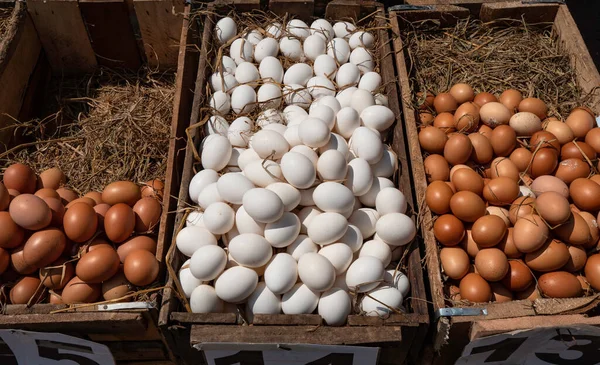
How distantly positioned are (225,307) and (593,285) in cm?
149

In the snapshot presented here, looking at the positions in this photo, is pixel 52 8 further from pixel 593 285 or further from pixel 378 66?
pixel 593 285

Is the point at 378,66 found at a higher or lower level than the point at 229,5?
lower

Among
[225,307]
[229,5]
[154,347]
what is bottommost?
[154,347]

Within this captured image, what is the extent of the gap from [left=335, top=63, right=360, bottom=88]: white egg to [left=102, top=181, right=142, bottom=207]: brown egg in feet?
3.88

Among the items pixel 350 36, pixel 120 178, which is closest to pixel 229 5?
pixel 350 36

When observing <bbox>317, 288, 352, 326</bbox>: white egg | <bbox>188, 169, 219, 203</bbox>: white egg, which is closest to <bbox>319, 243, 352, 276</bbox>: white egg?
<bbox>317, 288, 352, 326</bbox>: white egg

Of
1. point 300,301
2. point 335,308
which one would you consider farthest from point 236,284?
point 335,308

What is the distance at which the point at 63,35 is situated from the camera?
293 cm

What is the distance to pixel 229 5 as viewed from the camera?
2830mm

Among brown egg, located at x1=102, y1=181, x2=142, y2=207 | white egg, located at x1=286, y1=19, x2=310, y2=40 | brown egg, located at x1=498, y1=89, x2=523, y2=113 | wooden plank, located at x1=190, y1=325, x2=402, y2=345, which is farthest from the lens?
white egg, located at x1=286, y1=19, x2=310, y2=40

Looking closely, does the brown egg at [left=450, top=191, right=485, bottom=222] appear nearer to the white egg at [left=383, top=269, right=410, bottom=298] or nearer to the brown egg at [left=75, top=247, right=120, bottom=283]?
the white egg at [left=383, top=269, right=410, bottom=298]

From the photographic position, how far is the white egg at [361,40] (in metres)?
2.73

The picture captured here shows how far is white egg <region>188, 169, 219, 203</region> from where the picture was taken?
2066 mm

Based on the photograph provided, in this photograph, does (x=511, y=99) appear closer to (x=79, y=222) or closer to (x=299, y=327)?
(x=299, y=327)
